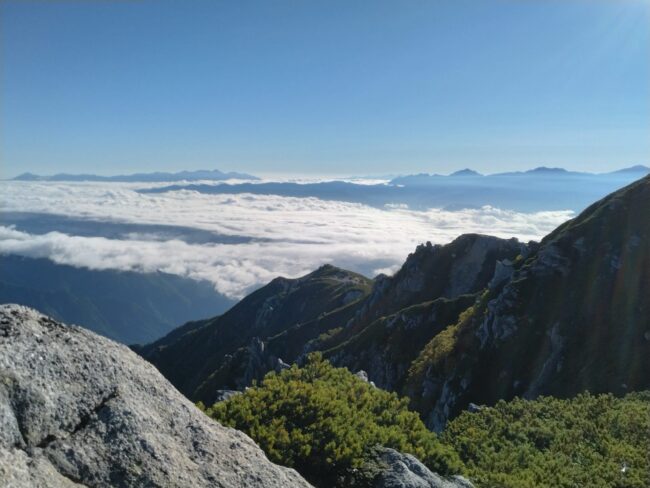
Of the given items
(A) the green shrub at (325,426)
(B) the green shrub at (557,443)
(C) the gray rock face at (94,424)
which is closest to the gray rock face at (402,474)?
(A) the green shrub at (325,426)

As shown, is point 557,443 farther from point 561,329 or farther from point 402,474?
point 561,329

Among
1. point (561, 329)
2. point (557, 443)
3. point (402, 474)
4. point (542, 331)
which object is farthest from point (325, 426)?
point (542, 331)

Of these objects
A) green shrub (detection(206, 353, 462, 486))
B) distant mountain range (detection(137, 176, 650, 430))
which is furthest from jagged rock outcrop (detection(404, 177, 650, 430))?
green shrub (detection(206, 353, 462, 486))

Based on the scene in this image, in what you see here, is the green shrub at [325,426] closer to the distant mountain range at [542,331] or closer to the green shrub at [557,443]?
the green shrub at [557,443]

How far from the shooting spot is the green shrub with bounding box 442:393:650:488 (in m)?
20.6

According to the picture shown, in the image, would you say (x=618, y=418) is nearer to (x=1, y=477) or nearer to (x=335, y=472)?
(x=335, y=472)

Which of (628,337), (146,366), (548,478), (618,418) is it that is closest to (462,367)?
(628,337)

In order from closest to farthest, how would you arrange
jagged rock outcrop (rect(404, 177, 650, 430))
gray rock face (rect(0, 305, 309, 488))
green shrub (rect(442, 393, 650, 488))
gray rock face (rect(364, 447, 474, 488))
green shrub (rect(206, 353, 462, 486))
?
1. gray rock face (rect(0, 305, 309, 488))
2. gray rock face (rect(364, 447, 474, 488))
3. green shrub (rect(206, 353, 462, 486))
4. green shrub (rect(442, 393, 650, 488))
5. jagged rock outcrop (rect(404, 177, 650, 430))

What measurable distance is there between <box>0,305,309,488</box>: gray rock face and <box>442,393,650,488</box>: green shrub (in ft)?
37.2

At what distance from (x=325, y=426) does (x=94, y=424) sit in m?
7.82

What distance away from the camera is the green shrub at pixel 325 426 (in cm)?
1481

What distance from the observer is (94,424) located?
32.4ft

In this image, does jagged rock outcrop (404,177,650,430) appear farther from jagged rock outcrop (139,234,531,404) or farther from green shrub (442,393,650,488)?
green shrub (442,393,650,488)

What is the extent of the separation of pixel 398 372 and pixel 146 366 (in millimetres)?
93072
